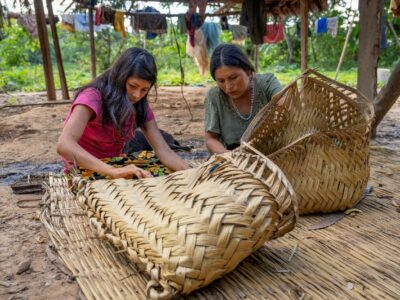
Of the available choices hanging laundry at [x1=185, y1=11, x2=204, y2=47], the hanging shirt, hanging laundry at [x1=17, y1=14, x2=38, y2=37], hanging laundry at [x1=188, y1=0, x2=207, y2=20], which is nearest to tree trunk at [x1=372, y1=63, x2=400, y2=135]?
the hanging shirt

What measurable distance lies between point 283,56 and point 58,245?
13.1 metres

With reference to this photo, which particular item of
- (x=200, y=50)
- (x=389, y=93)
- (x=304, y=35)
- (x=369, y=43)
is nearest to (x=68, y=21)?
(x=200, y=50)

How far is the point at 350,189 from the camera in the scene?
1969mm

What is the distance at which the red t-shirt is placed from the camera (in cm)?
202

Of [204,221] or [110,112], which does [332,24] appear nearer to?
[110,112]

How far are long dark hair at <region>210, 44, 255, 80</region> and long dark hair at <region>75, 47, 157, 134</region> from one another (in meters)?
0.34

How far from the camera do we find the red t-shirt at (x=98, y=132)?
202cm

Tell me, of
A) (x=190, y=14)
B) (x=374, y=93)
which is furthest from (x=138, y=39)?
(x=374, y=93)

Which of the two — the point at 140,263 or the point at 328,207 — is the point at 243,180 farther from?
the point at 328,207

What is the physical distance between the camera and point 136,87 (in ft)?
6.66

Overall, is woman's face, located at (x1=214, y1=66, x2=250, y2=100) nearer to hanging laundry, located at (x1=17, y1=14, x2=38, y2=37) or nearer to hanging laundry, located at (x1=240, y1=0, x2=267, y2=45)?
hanging laundry, located at (x1=240, y1=0, x2=267, y2=45)

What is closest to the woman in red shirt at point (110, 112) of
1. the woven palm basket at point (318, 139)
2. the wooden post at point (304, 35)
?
the woven palm basket at point (318, 139)

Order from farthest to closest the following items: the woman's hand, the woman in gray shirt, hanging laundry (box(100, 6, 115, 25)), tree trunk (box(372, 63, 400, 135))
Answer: hanging laundry (box(100, 6, 115, 25)) < tree trunk (box(372, 63, 400, 135)) < the woman in gray shirt < the woman's hand

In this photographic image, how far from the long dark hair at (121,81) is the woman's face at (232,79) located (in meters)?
0.36
